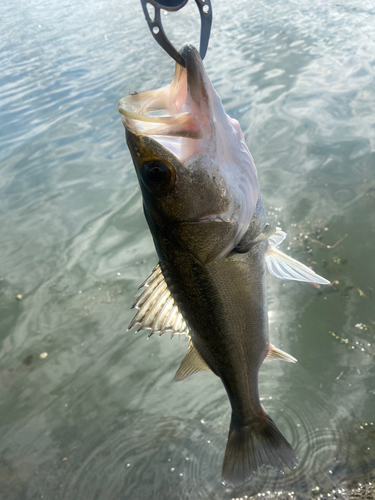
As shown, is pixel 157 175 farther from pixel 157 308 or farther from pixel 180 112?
pixel 157 308

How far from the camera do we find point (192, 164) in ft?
5.13

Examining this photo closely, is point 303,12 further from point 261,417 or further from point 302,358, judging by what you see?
point 261,417

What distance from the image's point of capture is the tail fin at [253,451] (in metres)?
2.29

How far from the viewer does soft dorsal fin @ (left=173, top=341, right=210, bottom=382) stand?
7.13 ft

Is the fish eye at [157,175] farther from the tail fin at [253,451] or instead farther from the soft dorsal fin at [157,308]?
the tail fin at [253,451]

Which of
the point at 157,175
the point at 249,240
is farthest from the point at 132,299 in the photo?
the point at 157,175

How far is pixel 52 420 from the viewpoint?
3.84 metres

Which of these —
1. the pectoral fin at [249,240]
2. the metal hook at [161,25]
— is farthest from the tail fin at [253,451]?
the metal hook at [161,25]

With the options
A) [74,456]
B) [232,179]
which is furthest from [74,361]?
[232,179]

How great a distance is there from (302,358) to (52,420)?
7.89ft

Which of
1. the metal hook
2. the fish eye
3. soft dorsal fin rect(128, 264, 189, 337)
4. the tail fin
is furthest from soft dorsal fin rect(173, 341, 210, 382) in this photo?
the metal hook

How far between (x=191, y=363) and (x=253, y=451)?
650mm

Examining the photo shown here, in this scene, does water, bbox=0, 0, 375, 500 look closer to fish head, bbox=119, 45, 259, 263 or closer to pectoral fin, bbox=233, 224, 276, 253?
pectoral fin, bbox=233, 224, 276, 253

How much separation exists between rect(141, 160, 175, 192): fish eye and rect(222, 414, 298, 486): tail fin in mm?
1503
